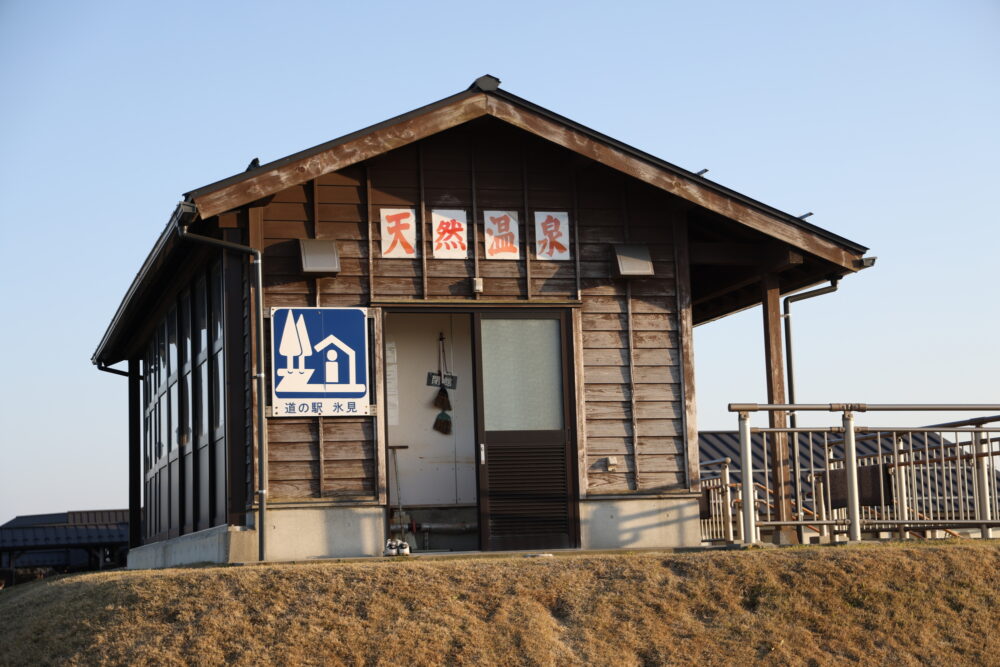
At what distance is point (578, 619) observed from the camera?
9766 mm

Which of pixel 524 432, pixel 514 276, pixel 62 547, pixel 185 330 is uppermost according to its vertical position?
pixel 514 276

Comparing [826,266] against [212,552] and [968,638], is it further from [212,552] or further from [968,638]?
[212,552]

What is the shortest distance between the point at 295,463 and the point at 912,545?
6.19 m

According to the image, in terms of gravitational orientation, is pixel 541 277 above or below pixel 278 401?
above

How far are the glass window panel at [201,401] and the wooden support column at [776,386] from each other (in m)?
6.63

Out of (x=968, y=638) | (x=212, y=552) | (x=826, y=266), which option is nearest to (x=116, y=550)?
(x=212, y=552)

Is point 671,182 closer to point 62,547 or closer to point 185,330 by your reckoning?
point 185,330

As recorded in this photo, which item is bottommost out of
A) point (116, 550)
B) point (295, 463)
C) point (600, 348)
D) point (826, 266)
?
point (116, 550)

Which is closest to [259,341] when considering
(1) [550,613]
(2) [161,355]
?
(1) [550,613]

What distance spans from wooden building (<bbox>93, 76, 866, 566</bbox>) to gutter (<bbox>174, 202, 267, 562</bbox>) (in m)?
0.04

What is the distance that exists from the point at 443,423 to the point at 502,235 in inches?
133

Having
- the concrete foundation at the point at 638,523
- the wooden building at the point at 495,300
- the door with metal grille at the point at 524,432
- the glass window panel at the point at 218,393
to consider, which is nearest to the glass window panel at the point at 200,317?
the wooden building at the point at 495,300

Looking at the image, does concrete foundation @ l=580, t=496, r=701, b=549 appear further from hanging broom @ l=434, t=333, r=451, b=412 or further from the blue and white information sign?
hanging broom @ l=434, t=333, r=451, b=412

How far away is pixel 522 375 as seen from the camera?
44.5 ft
